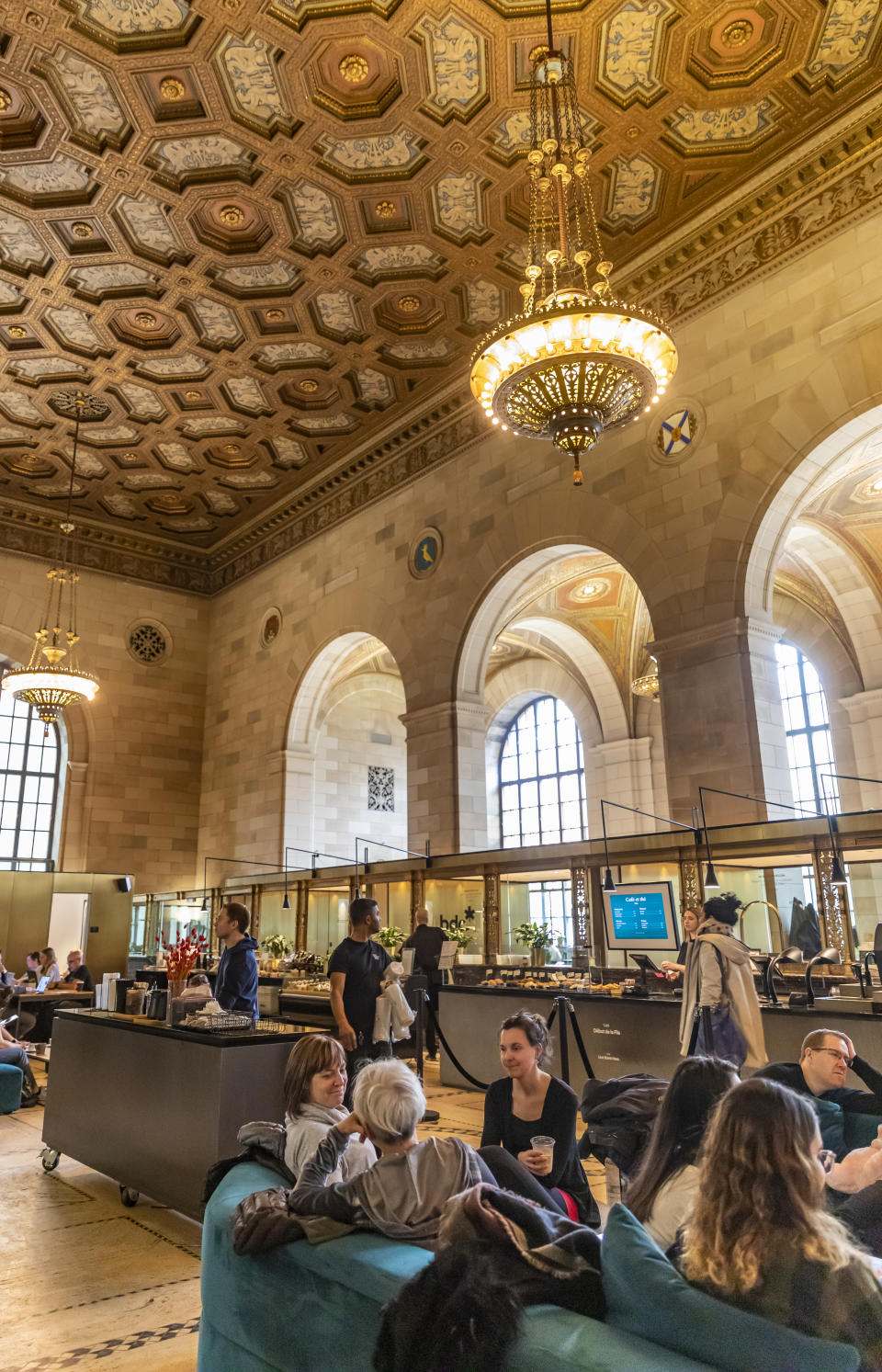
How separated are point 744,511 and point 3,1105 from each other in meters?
8.33

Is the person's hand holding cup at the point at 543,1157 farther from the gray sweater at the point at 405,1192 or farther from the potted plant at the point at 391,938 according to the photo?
the potted plant at the point at 391,938

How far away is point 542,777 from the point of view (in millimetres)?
19562

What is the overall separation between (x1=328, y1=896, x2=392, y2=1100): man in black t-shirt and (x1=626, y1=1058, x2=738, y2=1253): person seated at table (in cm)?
315

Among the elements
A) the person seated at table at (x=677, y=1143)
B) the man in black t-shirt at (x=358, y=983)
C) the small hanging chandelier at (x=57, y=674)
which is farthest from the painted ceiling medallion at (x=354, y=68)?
the person seated at table at (x=677, y=1143)

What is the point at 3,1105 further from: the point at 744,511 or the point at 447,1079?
the point at 744,511

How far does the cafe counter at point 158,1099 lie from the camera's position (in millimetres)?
4145

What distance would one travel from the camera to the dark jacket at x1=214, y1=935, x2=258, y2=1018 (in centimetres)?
537

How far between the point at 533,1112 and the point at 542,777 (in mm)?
16544

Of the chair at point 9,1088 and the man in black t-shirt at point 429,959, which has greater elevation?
the man in black t-shirt at point 429,959

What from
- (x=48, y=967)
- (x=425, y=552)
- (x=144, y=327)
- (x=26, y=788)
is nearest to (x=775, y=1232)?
(x=425, y=552)

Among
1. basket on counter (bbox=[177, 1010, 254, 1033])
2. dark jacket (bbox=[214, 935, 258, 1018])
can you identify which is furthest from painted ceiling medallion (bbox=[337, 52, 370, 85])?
basket on counter (bbox=[177, 1010, 254, 1033])

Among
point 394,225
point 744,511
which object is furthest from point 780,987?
point 394,225

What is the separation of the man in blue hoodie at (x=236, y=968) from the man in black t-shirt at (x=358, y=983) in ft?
1.63

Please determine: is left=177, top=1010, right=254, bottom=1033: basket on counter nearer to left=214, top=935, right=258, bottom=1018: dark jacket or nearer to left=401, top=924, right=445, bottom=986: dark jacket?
left=214, top=935, right=258, bottom=1018: dark jacket
